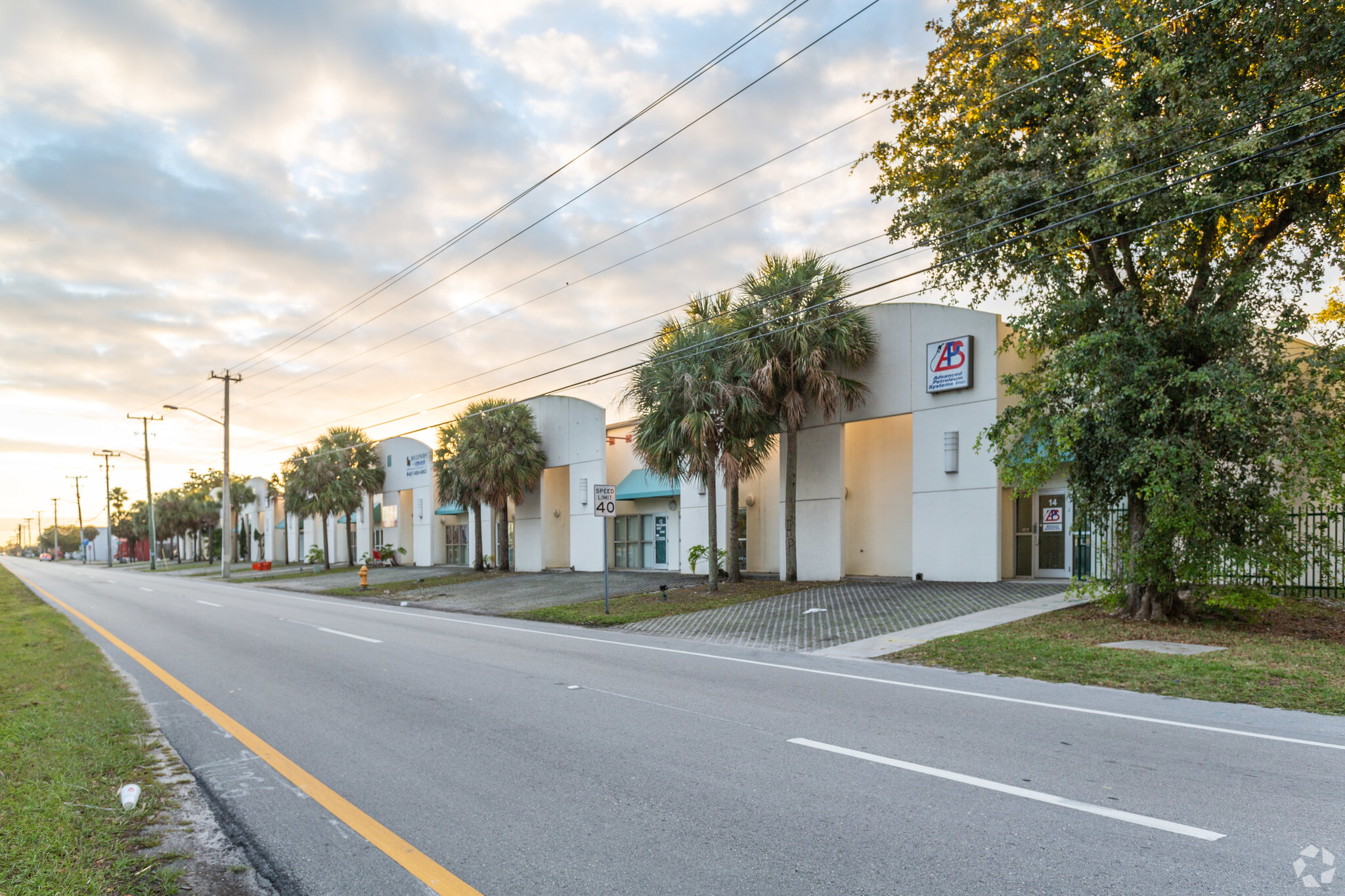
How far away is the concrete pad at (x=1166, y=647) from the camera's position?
37.8ft

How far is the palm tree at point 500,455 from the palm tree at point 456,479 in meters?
0.08

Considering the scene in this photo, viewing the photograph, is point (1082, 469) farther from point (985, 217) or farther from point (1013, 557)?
point (1013, 557)

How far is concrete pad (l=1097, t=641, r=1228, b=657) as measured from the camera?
11523mm

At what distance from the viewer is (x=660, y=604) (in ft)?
68.1

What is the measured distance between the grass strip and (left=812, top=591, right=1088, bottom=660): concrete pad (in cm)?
589

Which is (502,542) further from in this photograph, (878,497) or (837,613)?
(837,613)

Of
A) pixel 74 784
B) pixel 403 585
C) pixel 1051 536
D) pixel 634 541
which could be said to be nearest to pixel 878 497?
pixel 1051 536

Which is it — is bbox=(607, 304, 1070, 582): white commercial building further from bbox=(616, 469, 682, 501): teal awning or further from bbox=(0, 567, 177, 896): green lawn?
bbox=(0, 567, 177, 896): green lawn

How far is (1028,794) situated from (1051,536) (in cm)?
1732

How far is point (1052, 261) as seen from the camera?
14.7 meters

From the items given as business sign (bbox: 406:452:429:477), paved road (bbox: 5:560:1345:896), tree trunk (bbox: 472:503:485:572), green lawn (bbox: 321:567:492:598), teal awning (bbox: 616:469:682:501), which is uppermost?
business sign (bbox: 406:452:429:477)

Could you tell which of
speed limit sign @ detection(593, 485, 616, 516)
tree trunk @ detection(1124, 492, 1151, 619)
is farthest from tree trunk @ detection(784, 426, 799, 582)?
tree trunk @ detection(1124, 492, 1151, 619)

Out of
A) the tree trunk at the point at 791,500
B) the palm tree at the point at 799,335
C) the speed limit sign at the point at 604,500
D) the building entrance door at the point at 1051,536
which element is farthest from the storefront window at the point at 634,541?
the building entrance door at the point at 1051,536

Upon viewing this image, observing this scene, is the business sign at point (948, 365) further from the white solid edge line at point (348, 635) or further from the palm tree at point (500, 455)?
the palm tree at point (500, 455)
